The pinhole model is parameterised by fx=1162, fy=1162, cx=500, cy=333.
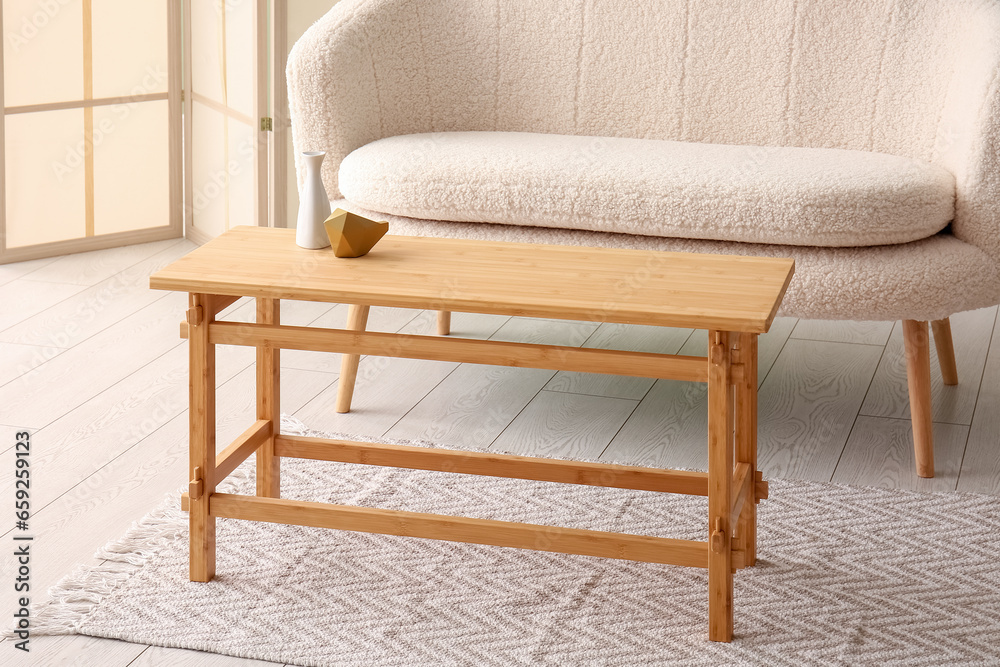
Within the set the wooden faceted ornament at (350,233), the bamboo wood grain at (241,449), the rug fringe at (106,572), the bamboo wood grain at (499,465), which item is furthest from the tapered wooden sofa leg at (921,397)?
the rug fringe at (106,572)

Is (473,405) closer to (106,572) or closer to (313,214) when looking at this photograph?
(313,214)

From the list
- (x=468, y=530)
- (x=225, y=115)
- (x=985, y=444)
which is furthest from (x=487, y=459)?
(x=225, y=115)

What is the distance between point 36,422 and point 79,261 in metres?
1.07

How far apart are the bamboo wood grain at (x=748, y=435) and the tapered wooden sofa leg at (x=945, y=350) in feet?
2.66

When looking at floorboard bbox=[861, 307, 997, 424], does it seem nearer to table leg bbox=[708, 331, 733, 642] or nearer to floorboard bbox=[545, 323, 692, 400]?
floorboard bbox=[545, 323, 692, 400]

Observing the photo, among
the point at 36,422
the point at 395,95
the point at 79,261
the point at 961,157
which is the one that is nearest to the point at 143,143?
the point at 79,261

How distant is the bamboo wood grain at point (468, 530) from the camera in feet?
4.51

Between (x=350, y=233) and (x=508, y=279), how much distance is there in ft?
0.73

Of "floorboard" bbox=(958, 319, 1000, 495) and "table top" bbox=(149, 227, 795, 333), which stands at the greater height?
"table top" bbox=(149, 227, 795, 333)

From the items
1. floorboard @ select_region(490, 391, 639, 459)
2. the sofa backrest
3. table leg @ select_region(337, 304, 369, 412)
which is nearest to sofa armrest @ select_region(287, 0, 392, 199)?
the sofa backrest

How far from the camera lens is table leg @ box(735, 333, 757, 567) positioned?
148 cm

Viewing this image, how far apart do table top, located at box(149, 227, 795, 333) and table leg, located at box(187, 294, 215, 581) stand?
5cm

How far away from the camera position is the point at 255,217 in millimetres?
2943

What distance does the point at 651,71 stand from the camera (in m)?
2.36
